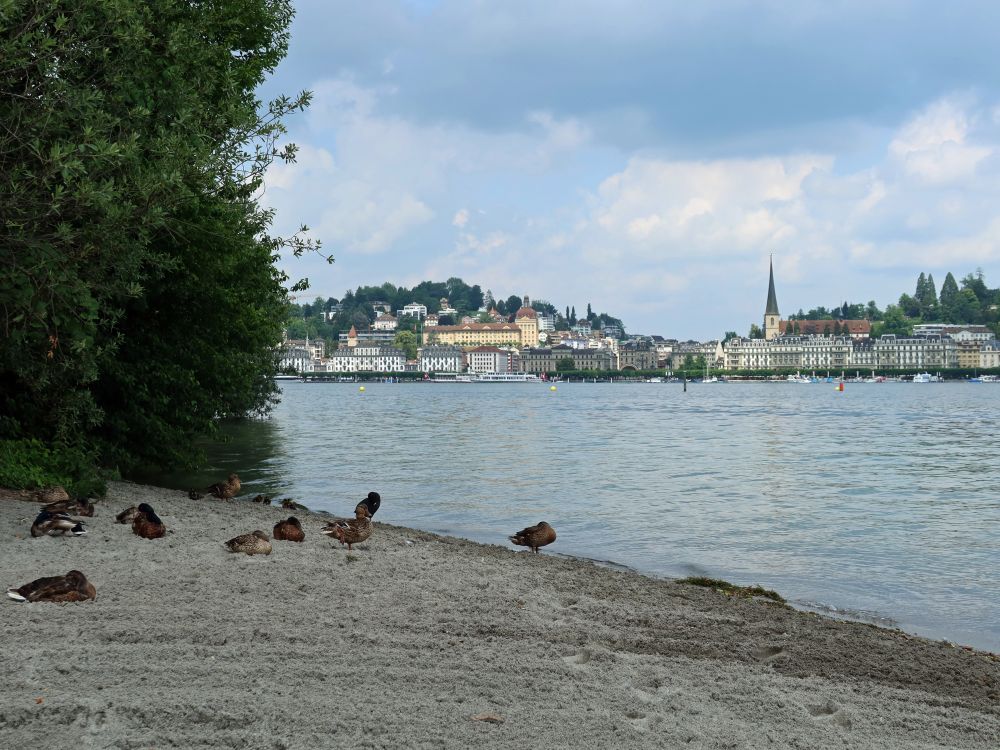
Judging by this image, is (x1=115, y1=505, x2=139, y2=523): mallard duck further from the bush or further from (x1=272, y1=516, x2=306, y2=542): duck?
the bush

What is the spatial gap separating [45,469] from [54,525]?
12.9ft

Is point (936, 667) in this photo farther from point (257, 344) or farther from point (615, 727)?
point (257, 344)

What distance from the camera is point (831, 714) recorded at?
660 cm

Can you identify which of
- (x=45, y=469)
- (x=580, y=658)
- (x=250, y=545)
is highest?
(x=45, y=469)

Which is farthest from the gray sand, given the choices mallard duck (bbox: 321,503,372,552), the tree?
the tree

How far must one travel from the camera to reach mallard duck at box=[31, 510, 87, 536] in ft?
34.3

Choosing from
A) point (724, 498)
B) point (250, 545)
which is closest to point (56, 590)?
point (250, 545)

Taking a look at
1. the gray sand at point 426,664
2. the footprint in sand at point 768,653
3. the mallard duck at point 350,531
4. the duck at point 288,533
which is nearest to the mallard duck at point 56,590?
the gray sand at point 426,664

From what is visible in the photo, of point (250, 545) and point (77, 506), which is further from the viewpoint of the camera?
point (77, 506)

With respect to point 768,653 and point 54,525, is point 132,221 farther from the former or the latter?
point 768,653

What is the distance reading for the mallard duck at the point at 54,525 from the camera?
34.3 feet

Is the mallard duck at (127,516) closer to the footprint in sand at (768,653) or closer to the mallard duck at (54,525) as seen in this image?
the mallard duck at (54,525)

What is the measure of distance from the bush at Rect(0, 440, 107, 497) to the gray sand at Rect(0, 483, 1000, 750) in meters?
2.96

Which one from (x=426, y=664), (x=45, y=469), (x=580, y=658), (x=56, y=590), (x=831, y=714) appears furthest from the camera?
(x=45, y=469)
